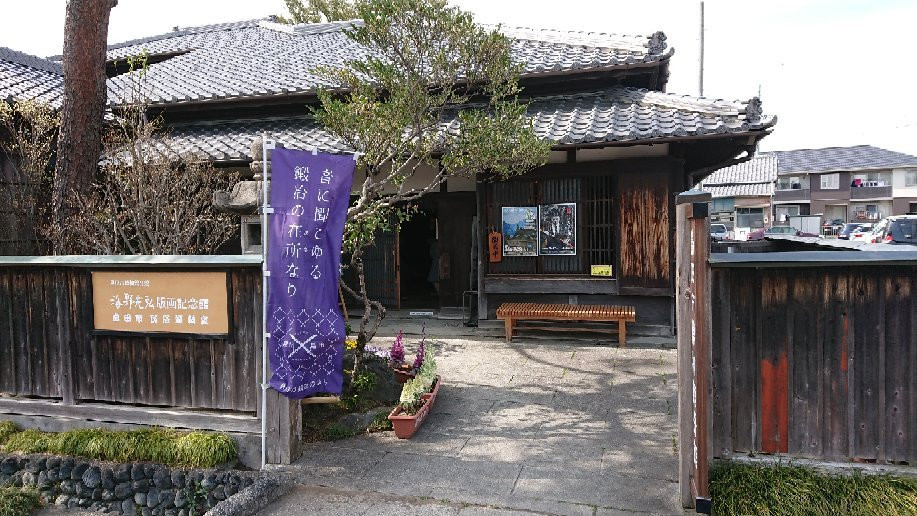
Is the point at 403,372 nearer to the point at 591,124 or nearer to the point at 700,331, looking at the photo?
the point at 700,331

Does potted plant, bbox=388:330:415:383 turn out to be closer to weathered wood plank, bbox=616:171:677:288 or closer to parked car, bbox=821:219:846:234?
weathered wood plank, bbox=616:171:677:288

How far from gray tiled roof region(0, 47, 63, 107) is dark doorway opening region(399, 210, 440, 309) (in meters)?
8.39

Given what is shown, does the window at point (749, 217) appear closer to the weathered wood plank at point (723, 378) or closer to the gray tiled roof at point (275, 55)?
the gray tiled roof at point (275, 55)

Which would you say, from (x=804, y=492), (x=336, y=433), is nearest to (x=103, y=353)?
(x=336, y=433)

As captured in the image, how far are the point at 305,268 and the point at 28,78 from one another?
42.5 feet

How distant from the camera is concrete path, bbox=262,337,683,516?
4.35 m

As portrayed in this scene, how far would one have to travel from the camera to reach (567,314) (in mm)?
9336

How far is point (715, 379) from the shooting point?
4391 millimetres

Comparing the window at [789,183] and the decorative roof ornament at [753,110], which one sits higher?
the window at [789,183]

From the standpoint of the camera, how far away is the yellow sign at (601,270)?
9945 mm

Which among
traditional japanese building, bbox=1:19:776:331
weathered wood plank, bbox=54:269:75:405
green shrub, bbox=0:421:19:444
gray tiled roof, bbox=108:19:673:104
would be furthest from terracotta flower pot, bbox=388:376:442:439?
gray tiled roof, bbox=108:19:673:104

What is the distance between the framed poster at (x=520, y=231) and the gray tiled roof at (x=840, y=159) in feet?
164

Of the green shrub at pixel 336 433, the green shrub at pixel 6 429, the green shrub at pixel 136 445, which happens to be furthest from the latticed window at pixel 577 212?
the green shrub at pixel 6 429

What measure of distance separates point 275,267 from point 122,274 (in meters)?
1.91
